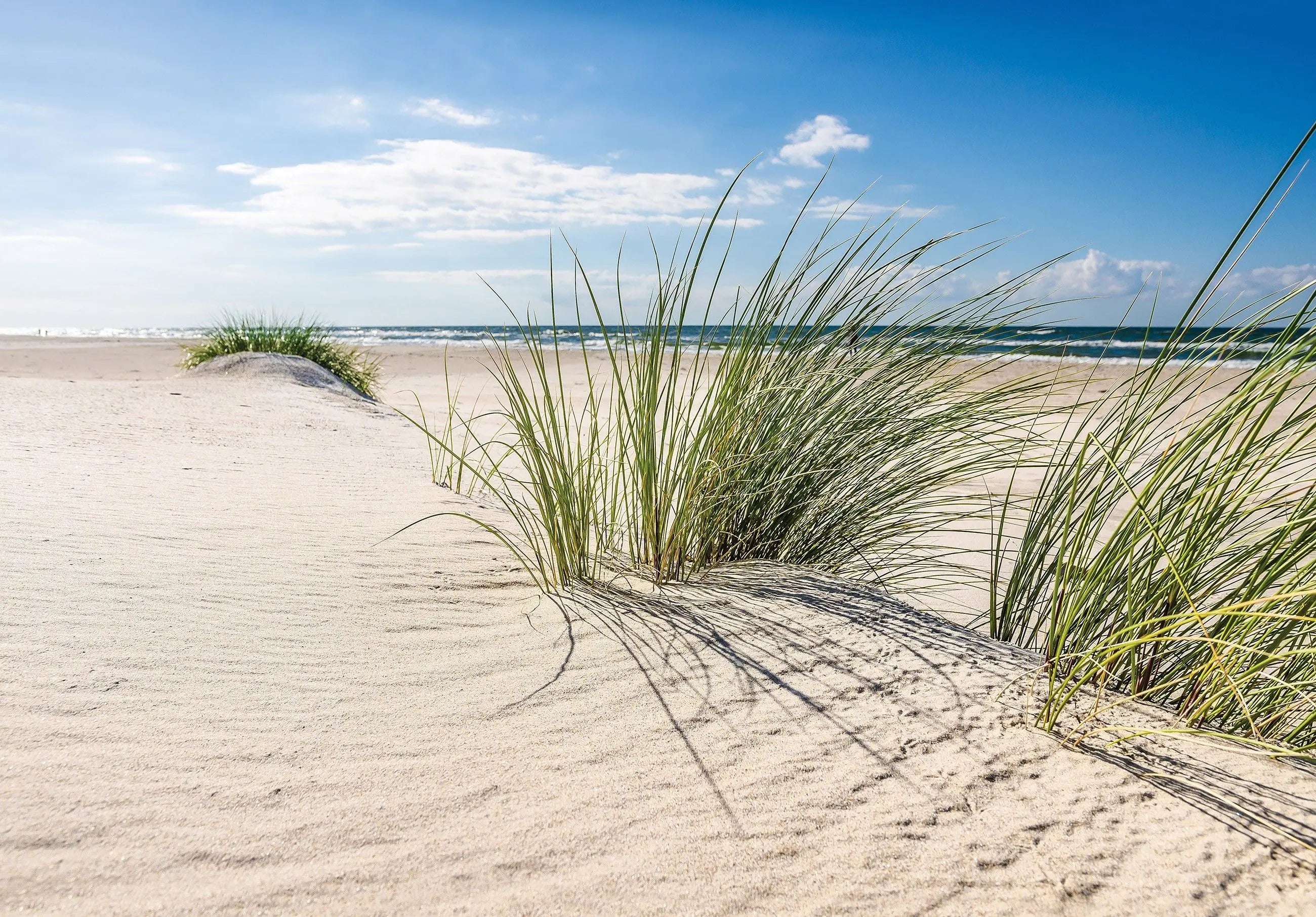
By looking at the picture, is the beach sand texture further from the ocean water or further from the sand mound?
the sand mound

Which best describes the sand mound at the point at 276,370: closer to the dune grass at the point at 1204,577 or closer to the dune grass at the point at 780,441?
the dune grass at the point at 780,441

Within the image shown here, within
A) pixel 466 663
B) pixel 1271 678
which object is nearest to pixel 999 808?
pixel 1271 678

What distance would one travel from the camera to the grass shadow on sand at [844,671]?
4.63ft

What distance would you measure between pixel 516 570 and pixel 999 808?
1506 millimetres

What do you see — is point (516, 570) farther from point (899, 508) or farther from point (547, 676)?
point (899, 508)

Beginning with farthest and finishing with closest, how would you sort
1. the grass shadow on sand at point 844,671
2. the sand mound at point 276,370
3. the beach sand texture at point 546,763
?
the sand mound at point 276,370 < the grass shadow on sand at point 844,671 < the beach sand texture at point 546,763

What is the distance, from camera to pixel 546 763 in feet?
4.91

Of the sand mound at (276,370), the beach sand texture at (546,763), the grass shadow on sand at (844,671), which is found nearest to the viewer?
the beach sand texture at (546,763)

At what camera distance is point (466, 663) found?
6.05 feet

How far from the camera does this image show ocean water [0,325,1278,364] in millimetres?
1850

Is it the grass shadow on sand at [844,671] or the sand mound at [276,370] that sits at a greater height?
the sand mound at [276,370]

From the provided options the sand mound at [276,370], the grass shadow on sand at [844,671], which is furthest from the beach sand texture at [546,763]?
the sand mound at [276,370]

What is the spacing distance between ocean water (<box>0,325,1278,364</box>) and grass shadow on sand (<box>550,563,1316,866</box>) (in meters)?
0.71

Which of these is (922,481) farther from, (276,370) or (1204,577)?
(276,370)
